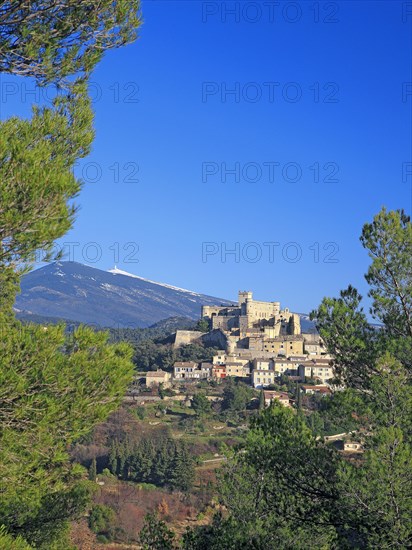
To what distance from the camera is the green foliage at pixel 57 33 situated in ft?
19.4

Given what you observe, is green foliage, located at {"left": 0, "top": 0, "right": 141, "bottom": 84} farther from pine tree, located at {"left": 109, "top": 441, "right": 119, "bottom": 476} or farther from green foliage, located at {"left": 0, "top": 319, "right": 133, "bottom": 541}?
pine tree, located at {"left": 109, "top": 441, "right": 119, "bottom": 476}

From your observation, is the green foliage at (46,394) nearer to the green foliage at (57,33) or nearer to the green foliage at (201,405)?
the green foliage at (57,33)

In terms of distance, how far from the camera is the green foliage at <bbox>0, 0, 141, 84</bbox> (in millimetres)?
5914

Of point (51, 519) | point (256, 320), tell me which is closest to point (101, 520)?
point (51, 519)

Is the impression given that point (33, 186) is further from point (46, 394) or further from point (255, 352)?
point (255, 352)

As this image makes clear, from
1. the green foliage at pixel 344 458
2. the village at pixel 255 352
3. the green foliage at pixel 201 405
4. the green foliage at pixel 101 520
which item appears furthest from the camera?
the village at pixel 255 352

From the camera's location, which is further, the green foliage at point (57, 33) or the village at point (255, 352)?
the village at point (255, 352)

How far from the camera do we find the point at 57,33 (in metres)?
6.13

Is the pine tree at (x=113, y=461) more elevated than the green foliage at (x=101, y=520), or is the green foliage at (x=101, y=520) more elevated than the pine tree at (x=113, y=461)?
the pine tree at (x=113, y=461)

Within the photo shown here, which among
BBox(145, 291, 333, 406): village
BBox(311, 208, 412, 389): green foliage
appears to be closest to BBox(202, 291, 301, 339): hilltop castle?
BBox(145, 291, 333, 406): village

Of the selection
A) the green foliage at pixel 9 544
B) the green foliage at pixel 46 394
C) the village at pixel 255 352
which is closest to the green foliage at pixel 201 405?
the village at pixel 255 352

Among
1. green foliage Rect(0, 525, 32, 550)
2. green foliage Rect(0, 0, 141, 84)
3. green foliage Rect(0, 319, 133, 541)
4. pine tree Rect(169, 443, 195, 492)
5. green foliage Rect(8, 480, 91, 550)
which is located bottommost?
pine tree Rect(169, 443, 195, 492)

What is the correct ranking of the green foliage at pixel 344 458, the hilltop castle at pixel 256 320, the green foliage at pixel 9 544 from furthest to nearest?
the hilltop castle at pixel 256 320 < the green foliage at pixel 344 458 < the green foliage at pixel 9 544

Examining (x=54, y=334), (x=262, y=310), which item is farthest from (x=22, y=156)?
(x=262, y=310)
